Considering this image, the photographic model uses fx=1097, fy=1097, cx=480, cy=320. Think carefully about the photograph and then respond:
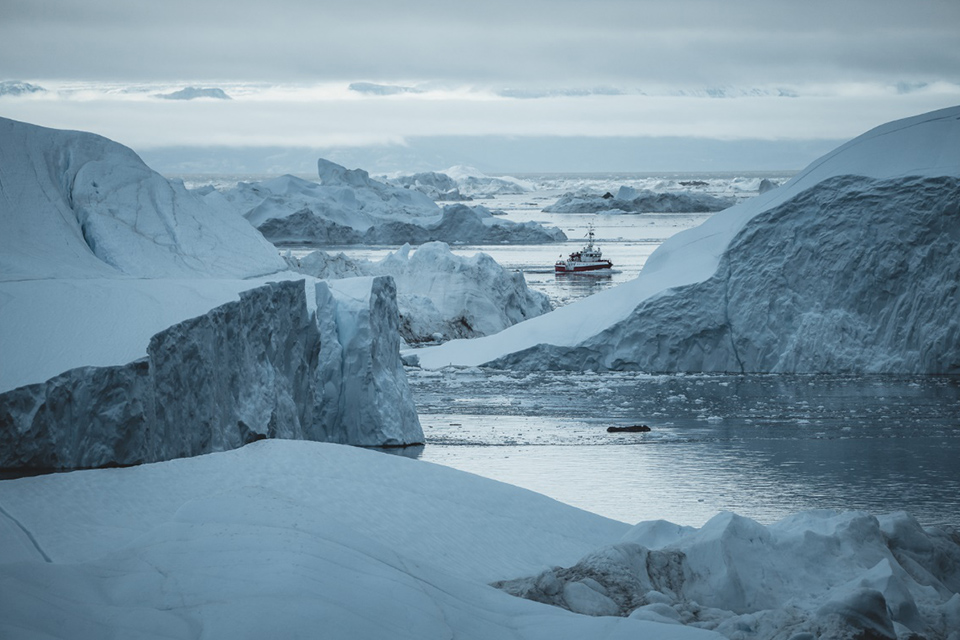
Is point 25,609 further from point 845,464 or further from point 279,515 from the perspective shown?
point 845,464

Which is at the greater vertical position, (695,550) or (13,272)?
(13,272)

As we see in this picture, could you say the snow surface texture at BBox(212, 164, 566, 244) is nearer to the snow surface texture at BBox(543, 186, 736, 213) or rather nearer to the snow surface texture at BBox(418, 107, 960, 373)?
the snow surface texture at BBox(543, 186, 736, 213)

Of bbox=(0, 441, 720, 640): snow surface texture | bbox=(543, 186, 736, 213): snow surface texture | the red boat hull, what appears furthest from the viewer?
bbox=(543, 186, 736, 213): snow surface texture

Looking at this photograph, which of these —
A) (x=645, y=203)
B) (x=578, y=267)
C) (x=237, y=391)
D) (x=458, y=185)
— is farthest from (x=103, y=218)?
(x=458, y=185)

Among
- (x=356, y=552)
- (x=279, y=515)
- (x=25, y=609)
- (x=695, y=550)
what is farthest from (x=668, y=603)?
(x=25, y=609)

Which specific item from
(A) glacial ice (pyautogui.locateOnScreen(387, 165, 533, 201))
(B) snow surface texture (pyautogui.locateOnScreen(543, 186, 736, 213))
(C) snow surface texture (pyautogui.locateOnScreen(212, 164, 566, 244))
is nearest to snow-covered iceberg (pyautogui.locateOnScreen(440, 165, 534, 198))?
(A) glacial ice (pyautogui.locateOnScreen(387, 165, 533, 201))

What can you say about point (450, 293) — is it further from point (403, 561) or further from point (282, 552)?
point (282, 552)
